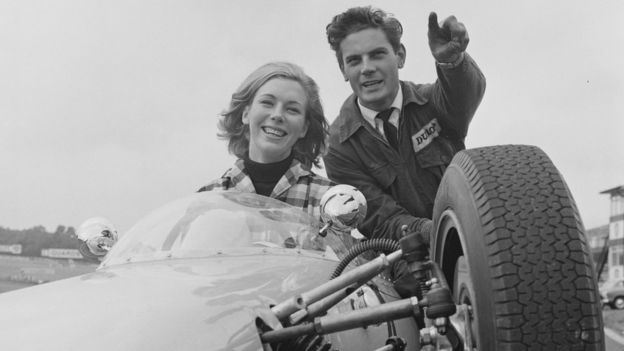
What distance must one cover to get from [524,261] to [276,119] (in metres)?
2.72

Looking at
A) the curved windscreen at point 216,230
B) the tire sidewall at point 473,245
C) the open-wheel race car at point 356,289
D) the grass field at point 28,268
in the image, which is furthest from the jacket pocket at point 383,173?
the grass field at point 28,268

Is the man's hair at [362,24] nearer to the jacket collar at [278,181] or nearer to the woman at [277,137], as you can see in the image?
the woman at [277,137]

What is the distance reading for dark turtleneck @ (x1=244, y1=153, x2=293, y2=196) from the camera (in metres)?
4.56

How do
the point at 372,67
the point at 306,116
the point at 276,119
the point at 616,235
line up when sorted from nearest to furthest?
1. the point at 276,119
2. the point at 306,116
3. the point at 372,67
4. the point at 616,235

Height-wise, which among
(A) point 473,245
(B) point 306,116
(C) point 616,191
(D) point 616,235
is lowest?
(A) point 473,245

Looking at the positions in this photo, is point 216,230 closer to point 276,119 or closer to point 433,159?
point 276,119

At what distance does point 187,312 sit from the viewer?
1.82m

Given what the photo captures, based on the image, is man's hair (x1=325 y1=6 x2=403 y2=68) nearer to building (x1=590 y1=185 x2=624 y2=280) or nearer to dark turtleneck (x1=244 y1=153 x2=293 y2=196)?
dark turtleneck (x1=244 y1=153 x2=293 y2=196)

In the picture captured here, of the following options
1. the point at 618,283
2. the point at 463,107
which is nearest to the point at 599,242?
the point at 618,283

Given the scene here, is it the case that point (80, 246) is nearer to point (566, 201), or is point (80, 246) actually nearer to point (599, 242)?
point (566, 201)

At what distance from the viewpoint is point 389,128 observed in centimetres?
509

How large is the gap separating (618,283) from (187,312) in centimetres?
3340

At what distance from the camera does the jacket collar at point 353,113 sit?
5.13 meters

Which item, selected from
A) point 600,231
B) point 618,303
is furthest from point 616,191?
point 618,303
